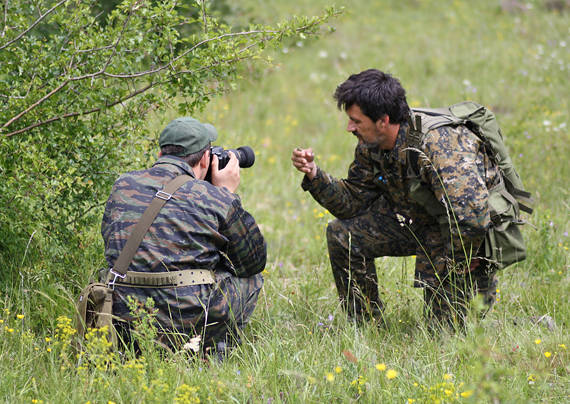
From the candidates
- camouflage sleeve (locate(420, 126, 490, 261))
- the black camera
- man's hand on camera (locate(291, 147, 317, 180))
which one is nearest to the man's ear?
camouflage sleeve (locate(420, 126, 490, 261))

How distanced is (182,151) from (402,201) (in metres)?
1.45

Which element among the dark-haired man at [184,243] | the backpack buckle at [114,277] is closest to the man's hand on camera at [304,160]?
the dark-haired man at [184,243]

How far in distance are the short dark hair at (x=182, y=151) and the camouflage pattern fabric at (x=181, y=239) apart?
0.05 meters

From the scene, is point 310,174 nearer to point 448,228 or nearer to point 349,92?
point 349,92

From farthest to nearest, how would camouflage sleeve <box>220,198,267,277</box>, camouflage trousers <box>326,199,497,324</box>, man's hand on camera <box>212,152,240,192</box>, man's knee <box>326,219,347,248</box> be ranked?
man's knee <box>326,219,347,248</box> → camouflage trousers <box>326,199,497,324</box> → man's hand on camera <box>212,152,240,192</box> → camouflage sleeve <box>220,198,267,277</box>

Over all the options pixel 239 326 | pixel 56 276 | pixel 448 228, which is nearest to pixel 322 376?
pixel 239 326

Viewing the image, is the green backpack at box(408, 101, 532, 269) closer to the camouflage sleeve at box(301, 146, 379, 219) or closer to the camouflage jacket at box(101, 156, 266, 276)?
the camouflage sleeve at box(301, 146, 379, 219)

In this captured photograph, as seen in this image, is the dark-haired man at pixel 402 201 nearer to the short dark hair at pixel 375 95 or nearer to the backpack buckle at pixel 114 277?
the short dark hair at pixel 375 95

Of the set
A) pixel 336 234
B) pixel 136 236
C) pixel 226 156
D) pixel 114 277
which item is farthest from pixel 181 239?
pixel 336 234

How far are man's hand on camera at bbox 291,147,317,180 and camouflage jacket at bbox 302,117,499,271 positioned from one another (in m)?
0.09

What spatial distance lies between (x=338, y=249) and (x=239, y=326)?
907 millimetres

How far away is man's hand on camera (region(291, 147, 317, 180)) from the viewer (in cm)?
365

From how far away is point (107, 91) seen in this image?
3.51 m

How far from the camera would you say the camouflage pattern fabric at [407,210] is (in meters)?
3.33
